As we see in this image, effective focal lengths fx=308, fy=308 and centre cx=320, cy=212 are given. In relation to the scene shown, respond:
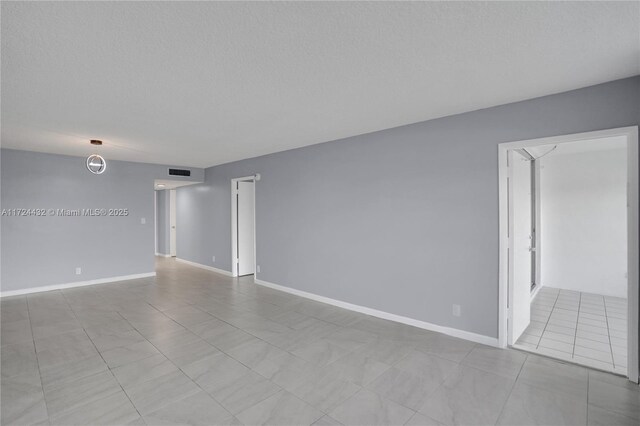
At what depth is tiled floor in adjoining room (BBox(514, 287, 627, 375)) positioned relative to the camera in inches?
121

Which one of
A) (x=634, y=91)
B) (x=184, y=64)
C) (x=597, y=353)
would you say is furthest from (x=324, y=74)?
(x=597, y=353)

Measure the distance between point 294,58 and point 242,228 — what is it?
210 inches

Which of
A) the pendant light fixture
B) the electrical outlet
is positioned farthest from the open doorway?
the electrical outlet

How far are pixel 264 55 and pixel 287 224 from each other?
12.2 ft

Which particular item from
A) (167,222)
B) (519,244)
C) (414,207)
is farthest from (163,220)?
(519,244)

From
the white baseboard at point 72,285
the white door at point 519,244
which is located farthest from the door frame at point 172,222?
the white door at point 519,244

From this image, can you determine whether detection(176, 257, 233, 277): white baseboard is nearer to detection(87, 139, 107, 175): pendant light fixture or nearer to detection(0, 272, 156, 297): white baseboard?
detection(0, 272, 156, 297): white baseboard

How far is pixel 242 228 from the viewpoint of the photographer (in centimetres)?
710

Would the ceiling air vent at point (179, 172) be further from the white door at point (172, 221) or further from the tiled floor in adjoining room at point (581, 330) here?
the tiled floor in adjoining room at point (581, 330)

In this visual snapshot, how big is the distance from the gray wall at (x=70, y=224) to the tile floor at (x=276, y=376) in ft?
5.01

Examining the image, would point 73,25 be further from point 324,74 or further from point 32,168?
point 32,168

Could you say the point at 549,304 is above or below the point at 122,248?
below

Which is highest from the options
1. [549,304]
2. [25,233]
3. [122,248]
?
[25,233]

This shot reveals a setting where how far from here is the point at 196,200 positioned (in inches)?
325
